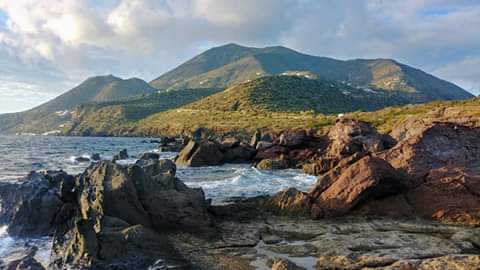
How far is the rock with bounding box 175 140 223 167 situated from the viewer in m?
56.2

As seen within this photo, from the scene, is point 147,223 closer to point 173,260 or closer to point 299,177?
point 173,260

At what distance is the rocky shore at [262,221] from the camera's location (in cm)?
1448

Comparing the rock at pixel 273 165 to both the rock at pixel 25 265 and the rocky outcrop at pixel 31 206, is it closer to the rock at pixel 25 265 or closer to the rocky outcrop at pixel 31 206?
the rocky outcrop at pixel 31 206

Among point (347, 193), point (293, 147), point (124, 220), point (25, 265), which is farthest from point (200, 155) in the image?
point (25, 265)

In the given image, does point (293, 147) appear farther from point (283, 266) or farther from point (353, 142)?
point (283, 266)

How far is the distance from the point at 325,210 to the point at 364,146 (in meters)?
31.5

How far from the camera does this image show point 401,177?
23.2 meters

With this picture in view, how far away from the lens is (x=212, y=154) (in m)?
58.5

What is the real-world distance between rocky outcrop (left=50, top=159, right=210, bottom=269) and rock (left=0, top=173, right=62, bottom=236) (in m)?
0.91

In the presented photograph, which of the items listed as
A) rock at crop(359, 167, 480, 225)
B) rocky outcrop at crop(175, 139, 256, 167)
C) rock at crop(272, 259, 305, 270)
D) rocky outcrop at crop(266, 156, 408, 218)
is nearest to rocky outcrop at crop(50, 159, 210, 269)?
rock at crop(272, 259, 305, 270)

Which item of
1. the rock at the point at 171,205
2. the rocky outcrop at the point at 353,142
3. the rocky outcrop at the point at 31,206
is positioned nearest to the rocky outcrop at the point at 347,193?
the rock at the point at 171,205

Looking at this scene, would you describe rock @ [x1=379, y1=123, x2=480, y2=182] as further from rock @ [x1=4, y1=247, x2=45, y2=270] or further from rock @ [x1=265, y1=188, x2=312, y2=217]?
rock @ [x1=4, y1=247, x2=45, y2=270]

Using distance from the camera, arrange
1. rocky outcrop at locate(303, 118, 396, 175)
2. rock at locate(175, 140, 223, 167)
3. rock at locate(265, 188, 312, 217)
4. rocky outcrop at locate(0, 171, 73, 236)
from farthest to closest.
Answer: rock at locate(175, 140, 223, 167)
rocky outcrop at locate(303, 118, 396, 175)
rock at locate(265, 188, 312, 217)
rocky outcrop at locate(0, 171, 73, 236)

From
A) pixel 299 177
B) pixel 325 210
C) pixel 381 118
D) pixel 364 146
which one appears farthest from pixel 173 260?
pixel 381 118
